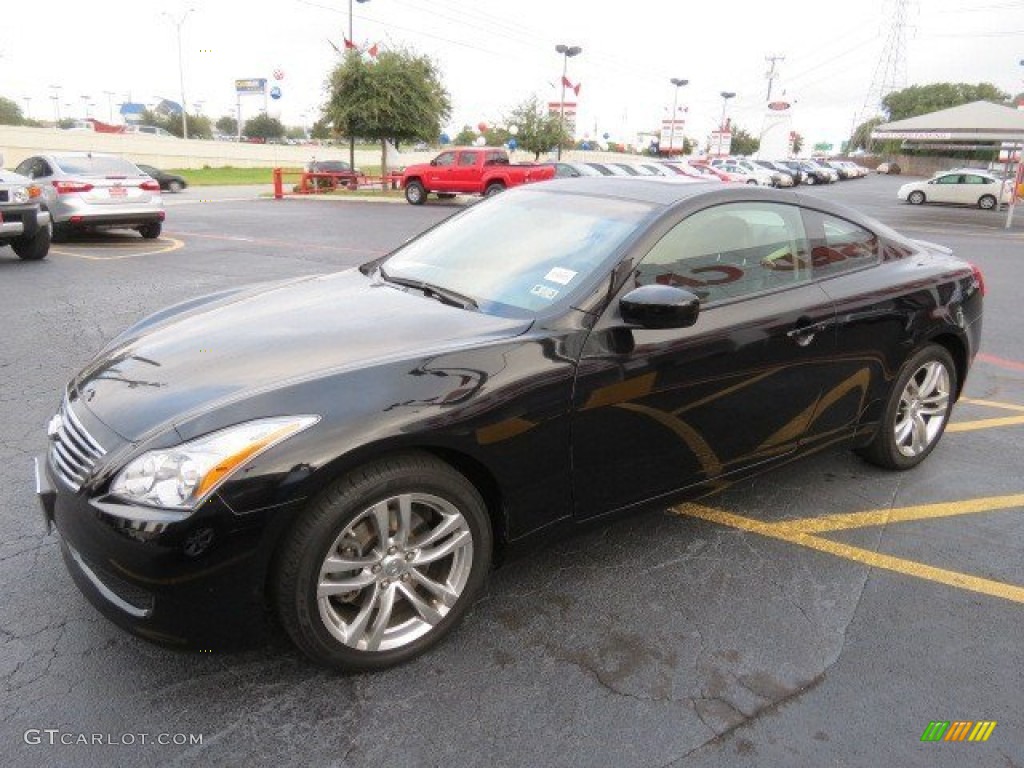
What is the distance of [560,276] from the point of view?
3010mm

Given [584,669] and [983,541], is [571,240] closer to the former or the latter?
[584,669]

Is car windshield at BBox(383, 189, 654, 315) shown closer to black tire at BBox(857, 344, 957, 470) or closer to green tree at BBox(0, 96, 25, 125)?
black tire at BBox(857, 344, 957, 470)

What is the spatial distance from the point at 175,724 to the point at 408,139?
32652mm

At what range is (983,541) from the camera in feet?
11.5

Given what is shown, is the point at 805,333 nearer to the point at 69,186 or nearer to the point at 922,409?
the point at 922,409

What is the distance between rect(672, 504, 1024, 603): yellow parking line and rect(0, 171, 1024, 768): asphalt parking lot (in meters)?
0.01

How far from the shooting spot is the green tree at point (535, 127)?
4459 cm

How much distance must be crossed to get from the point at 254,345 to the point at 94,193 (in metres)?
11.7

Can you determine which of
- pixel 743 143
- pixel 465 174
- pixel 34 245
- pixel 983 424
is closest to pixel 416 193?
pixel 465 174

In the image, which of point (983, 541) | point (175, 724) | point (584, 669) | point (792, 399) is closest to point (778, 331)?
point (792, 399)

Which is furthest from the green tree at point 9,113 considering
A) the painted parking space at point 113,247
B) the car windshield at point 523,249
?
the car windshield at point 523,249

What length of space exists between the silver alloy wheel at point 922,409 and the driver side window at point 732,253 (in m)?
1.10

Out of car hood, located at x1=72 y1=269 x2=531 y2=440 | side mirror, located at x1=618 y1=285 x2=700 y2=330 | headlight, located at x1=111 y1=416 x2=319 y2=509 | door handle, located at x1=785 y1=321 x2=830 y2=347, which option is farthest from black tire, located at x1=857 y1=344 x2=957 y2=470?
headlight, located at x1=111 y1=416 x2=319 y2=509

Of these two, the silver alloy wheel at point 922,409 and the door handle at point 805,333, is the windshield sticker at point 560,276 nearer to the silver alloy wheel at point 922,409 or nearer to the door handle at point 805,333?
the door handle at point 805,333
